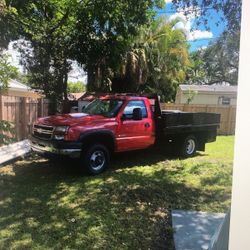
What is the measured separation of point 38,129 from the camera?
214cm

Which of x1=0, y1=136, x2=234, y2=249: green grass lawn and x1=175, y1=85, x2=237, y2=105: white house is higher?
x1=175, y1=85, x2=237, y2=105: white house

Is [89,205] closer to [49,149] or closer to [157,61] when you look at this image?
[49,149]

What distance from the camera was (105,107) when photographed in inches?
113

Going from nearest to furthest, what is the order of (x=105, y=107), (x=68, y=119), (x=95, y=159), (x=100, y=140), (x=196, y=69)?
(x=196, y=69)
(x=68, y=119)
(x=105, y=107)
(x=95, y=159)
(x=100, y=140)

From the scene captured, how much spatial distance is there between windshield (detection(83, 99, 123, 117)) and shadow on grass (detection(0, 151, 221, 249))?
0.49 meters

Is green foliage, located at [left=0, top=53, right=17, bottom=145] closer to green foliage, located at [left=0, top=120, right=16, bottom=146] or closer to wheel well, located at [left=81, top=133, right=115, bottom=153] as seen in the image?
green foliage, located at [left=0, top=120, right=16, bottom=146]

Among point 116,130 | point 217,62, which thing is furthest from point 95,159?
point 217,62

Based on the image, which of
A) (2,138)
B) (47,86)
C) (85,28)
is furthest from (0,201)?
(85,28)

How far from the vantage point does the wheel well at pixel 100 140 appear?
325cm

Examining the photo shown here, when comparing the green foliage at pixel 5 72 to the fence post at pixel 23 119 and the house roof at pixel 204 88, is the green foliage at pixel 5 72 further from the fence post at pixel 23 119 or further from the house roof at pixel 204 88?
the house roof at pixel 204 88

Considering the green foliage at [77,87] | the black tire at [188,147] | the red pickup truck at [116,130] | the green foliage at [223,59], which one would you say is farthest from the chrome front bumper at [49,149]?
the green foliage at [223,59]

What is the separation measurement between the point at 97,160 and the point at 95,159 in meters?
0.03

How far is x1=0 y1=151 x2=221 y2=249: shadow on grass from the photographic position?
→ 6.67ft

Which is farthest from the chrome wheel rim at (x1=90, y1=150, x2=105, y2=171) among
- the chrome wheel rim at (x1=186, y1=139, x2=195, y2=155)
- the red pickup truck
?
the chrome wheel rim at (x1=186, y1=139, x2=195, y2=155)
